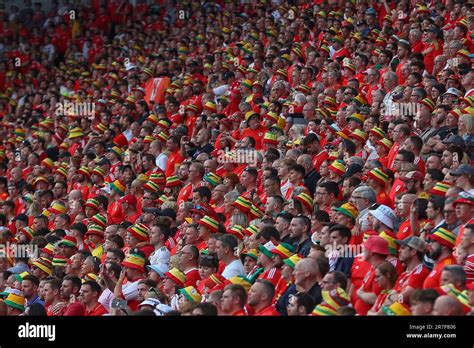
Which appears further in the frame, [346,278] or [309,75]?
[309,75]

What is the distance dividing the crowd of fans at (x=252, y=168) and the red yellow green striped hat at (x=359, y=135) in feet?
0.07

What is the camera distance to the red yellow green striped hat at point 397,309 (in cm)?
816

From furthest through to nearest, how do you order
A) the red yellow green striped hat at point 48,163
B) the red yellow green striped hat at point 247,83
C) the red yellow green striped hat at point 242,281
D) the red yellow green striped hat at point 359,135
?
the red yellow green striped hat at point 48,163, the red yellow green striped hat at point 247,83, the red yellow green striped hat at point 359,135, the red yellow green striped hat at point 242,281

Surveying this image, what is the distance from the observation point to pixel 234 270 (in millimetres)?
10766

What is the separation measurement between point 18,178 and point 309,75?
447 centimetres

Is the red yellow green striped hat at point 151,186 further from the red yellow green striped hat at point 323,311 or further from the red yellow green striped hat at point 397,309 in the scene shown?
the red yellow green striped hat at point 397,309

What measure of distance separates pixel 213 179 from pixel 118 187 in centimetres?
163

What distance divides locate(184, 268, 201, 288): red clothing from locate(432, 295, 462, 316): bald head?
11.5ft

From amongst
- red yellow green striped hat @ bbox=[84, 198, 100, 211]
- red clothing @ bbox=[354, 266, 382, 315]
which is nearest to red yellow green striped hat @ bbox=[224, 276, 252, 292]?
red clothing @ bbox=[354, 266, 382, 315]

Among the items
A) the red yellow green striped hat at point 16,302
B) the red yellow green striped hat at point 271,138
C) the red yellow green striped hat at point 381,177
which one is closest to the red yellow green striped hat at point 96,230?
the red yellow green striped hat at point 16,302

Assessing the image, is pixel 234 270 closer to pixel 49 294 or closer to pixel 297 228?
pixel 297 228

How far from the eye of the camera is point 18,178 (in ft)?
→ 57.8
